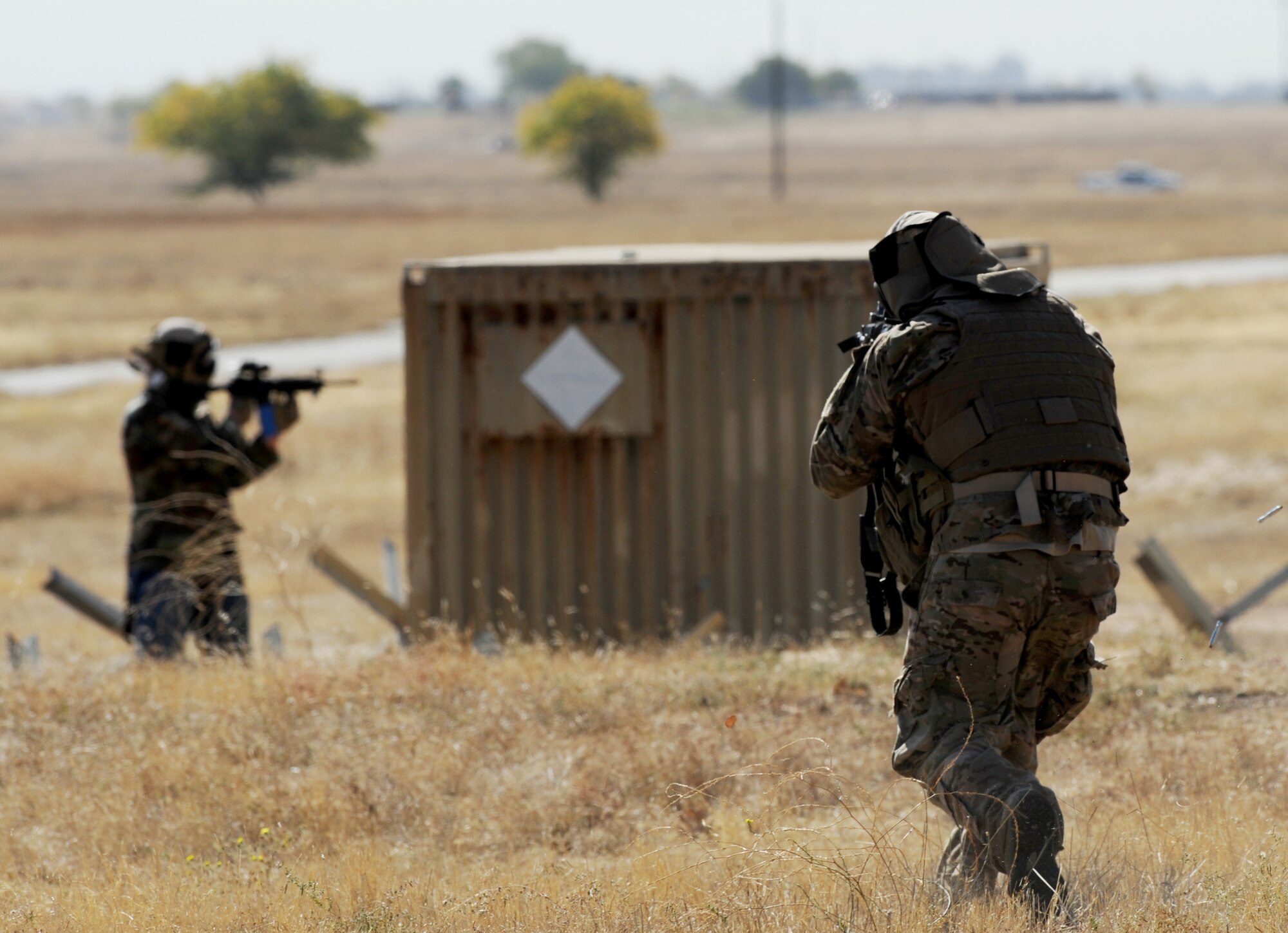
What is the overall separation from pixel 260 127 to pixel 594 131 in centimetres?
2128

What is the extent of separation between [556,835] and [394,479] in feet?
41.9

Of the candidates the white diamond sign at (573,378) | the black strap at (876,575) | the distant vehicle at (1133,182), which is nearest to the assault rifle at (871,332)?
the black strap at (876,575)

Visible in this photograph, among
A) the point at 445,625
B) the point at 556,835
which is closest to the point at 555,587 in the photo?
the point at 445,625

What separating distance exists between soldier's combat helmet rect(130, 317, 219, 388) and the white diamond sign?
5.19 ft

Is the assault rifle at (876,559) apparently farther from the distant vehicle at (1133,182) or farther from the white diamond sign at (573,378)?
the distant vehicle at (1133,182)

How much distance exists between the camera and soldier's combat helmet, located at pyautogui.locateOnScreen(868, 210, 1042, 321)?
386 centimetres

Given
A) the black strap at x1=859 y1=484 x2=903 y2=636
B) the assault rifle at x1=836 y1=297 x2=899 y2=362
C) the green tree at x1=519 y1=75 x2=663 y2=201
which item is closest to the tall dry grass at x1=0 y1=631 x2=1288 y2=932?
the black strap at x1=859 y1=484 x2=903 y2=636

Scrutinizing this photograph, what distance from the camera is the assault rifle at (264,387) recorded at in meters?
7.50

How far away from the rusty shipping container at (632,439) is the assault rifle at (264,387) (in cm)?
58

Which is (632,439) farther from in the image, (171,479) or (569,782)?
(569,782)

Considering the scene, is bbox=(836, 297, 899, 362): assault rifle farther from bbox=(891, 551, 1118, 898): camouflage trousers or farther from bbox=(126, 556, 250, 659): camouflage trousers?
bbox=(126, 556, 250, 659): camouflage trousers

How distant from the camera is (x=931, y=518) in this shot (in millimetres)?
3887

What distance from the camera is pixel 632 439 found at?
7719 millimetres

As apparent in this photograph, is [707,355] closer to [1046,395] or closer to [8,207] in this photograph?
[1046,395]
